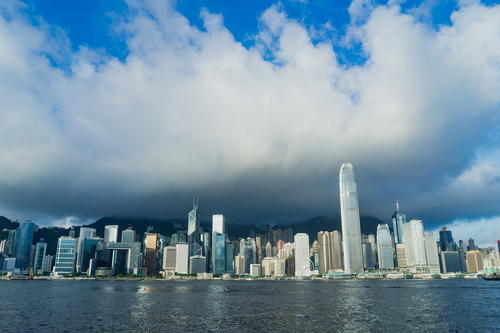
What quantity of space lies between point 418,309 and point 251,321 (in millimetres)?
59895

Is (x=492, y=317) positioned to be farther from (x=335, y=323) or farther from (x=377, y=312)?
(x=335, y=323)

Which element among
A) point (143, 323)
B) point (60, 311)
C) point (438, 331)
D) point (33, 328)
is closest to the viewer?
point (438, 331)

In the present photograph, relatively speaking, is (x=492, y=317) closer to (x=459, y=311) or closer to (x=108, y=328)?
(x=459, y=311)

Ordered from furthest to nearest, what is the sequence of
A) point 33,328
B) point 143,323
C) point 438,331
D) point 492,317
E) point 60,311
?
point 60,311 → point 492,317 → point 143,323 → point 33,328 → point 438,331

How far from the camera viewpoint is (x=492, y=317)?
329ft

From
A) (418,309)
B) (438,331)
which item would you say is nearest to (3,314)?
(438,331)

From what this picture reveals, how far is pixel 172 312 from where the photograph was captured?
373 ft

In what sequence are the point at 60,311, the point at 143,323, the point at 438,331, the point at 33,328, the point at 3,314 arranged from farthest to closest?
the point at 60,311 < the point at 3,314 < the point at 143,323 < the point at 33,328 < the point at 438,331

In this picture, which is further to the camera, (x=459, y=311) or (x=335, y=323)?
(x=459, y=311)

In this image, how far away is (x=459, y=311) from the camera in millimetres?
114375

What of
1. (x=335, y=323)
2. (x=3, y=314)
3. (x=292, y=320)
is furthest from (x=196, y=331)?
(x=3, y=314)

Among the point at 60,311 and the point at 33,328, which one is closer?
the point at 33,328

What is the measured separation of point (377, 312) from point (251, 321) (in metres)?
41.4

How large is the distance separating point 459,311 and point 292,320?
5801 centimetres
